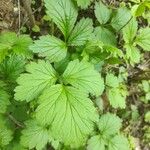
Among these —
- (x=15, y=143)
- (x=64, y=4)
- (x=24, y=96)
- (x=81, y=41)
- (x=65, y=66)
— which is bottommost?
(x=15, y=143)

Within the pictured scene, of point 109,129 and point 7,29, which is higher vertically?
point 7,29

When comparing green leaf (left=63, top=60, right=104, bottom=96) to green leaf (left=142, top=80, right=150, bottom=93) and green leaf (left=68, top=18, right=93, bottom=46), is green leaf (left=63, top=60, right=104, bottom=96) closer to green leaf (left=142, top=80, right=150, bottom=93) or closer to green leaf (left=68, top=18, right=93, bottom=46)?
green leaf (left=68, top=18, right=93, bottom=46)

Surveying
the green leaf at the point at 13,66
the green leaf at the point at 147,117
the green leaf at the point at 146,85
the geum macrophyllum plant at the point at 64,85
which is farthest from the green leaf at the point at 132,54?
the green leaf at the point at 147,117

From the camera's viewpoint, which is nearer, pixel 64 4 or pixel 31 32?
pixel 64 4

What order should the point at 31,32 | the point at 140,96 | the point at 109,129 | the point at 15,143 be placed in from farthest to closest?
the point at 140,96 → the point at 31,32 → the point at 109,129 → the point at 15,143

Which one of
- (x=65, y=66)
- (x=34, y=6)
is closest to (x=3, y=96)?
(x=65, y=66)

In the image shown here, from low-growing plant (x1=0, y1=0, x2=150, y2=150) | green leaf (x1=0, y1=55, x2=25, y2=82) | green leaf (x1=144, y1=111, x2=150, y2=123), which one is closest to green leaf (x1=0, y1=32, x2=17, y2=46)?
low-growing plant (x1=0, y1=0, x2=150, y2=150)

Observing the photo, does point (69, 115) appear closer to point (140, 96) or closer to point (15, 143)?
point (15, 143)

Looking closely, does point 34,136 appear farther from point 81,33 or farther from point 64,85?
point 81,33
